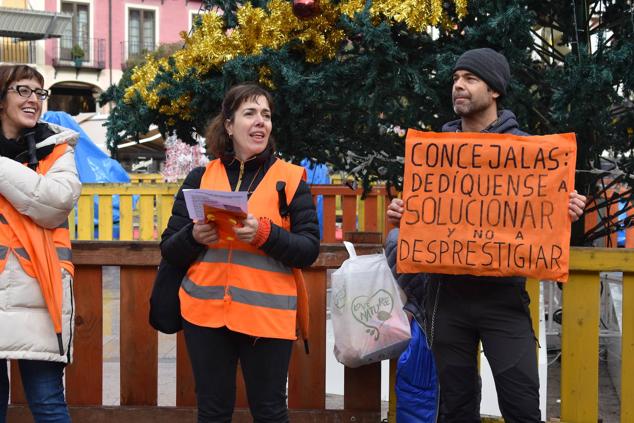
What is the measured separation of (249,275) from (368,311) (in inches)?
26.4

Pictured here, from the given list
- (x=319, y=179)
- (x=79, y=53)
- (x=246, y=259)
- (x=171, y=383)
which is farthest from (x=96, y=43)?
(x=246, y=259)

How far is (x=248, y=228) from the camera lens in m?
3.09

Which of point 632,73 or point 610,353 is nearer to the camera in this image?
point 632,73

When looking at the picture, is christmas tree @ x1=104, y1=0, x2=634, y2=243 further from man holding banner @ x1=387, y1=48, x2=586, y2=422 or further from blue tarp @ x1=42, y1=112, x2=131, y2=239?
blue tarp @ x1=42, y1=112, x2=131, y2=239

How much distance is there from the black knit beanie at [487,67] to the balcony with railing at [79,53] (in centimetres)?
4064

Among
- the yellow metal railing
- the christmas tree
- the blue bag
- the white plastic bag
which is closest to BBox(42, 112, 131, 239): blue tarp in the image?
the yellow metal railing

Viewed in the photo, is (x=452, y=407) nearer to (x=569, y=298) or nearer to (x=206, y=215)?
(x=569, y=298)

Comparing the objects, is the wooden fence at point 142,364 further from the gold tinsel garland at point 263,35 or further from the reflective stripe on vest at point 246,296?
the gold tinsel garland at point 263,35

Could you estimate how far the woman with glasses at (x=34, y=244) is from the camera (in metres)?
3.28

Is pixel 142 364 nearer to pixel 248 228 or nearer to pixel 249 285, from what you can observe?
pixel 249 285

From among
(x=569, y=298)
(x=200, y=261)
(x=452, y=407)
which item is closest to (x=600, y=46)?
(x=569, y=298)

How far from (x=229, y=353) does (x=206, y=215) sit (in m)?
0.56

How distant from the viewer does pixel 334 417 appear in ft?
14.0

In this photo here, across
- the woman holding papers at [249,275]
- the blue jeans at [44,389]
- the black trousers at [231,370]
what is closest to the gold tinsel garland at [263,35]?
the woman holding papers at [249,275]
